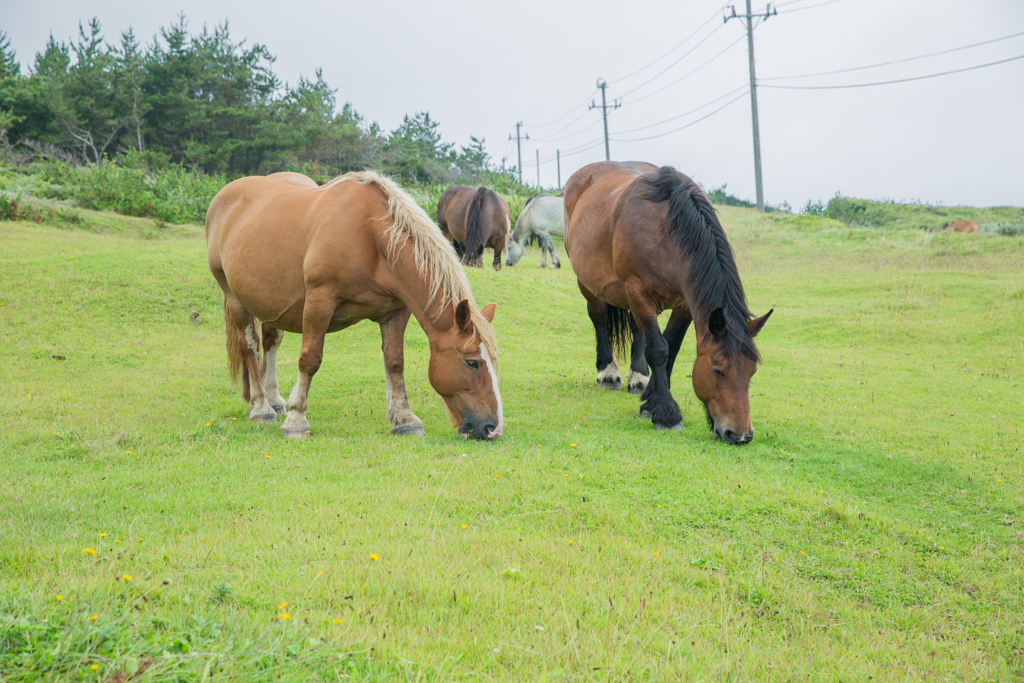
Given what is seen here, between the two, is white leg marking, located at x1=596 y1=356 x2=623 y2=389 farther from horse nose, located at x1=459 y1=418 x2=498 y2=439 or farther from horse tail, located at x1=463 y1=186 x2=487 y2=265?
horse tail, located at x1=463 y1=186 x2=487 y2=265

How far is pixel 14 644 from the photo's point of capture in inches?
→ 79.5

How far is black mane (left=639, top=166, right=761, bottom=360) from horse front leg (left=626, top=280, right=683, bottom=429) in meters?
0.69

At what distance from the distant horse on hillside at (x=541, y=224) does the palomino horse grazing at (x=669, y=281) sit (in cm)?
1028

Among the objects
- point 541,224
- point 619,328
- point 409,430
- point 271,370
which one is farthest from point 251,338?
point 541,224

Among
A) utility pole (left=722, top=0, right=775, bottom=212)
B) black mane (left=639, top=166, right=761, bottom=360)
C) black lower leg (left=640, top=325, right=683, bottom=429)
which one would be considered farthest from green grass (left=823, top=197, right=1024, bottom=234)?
black lower leg (left=640, top=325, right=683, bottom=429)

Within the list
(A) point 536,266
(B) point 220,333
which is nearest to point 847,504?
(B) point 220,333

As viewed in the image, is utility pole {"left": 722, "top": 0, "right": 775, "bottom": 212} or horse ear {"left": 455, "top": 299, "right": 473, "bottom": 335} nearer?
horse ear {"left": 455, "top": 299, "right": 473, "bottom": 335}

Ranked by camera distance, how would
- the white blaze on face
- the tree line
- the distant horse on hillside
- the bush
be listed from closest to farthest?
1. the white blaze on face
2. the distant horse on hillside
3. the bush
4. the tree line

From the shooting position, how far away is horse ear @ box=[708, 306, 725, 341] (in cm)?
545

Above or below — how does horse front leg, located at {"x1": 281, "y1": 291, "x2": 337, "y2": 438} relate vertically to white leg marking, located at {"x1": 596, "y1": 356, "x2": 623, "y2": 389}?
above

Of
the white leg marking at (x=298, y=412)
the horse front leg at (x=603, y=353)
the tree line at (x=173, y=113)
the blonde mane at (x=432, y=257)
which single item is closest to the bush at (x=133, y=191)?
the tree line at (x=173, y=113)

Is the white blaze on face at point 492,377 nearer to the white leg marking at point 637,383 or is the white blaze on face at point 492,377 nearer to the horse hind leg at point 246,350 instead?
the horse hind leg at point 246,350

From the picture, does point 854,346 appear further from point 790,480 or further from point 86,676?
point 86,676

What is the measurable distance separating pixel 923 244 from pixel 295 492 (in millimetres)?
22363
